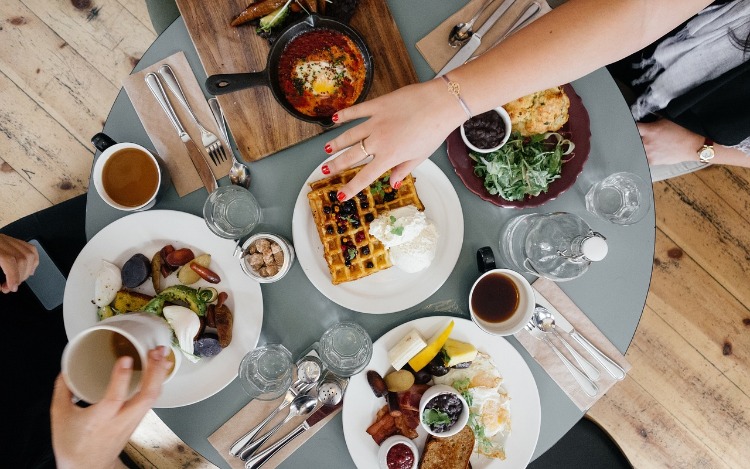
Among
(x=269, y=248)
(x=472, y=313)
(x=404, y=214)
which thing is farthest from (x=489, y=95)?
(x=269, y=248)

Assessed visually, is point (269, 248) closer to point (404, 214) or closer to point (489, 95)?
point (404, 214)

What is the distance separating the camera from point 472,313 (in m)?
1.77

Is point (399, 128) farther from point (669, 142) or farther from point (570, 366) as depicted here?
point (669, 142)

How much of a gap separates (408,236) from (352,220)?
235mm

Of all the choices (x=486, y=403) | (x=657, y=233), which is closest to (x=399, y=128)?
(x=486, y=403)

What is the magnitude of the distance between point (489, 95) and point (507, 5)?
1.90ft

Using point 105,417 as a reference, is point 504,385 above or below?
below

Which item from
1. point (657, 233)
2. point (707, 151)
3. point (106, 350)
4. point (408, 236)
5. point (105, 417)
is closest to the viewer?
point (105, 417)

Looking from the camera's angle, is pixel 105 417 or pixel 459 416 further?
pixel 459 416

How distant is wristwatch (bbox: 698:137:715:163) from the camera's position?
205cm

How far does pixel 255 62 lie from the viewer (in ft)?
5.96

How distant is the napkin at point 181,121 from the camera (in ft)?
5.89

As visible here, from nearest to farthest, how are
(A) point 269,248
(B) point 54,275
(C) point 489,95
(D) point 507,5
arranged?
(C) point 489,95
(A) point 269,248
(D) point 507,5
(B) point 54,275

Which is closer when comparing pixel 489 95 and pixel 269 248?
pixel 489 95
